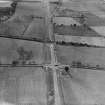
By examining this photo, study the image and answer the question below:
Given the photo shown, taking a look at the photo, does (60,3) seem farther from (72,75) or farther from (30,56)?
(72,75)

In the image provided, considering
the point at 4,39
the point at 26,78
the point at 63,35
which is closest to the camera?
the point at 26,78

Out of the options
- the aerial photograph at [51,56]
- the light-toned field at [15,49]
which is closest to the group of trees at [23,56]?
the aerial photograph at [51,56]

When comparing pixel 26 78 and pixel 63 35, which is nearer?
pixel 26 78

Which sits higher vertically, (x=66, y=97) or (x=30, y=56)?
(x=30, y=56)

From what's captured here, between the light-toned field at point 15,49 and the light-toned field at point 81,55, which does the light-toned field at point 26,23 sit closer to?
the light-toned field at point 15,49

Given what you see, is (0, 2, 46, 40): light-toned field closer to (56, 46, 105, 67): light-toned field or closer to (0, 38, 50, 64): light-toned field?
(0, 38, 50, 64): light-toned field

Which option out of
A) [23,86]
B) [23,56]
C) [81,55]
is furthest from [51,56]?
[23,86]

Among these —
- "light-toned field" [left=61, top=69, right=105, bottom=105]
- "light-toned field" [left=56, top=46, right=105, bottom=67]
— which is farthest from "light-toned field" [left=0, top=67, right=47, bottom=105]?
"light-toned field" [left=56, top=46, right=105, bottom=67]

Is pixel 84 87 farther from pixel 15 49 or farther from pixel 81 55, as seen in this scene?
pixel 15 49

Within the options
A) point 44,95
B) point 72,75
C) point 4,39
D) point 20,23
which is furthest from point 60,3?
point 44,95
